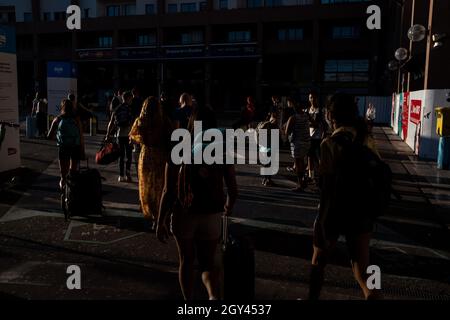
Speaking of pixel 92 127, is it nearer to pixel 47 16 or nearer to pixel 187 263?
pixel 187 263

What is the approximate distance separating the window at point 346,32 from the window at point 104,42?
24528mm

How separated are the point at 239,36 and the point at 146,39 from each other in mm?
10613

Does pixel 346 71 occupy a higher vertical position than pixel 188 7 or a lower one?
lower

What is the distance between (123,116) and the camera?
9336 millimetres

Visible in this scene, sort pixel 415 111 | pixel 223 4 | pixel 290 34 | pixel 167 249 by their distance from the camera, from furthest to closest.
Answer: pixel 223 4, pixel 290 34, pixel 415 111, pixel 167 249

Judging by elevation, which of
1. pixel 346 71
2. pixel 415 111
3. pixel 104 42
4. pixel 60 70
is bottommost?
pixel 415 111

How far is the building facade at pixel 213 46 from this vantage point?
4331 cm

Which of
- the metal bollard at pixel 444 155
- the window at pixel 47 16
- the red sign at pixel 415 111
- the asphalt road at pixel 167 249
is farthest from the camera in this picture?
the window at pixel 47 16

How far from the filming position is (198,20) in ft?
150

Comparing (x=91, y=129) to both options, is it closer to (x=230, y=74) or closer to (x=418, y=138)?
(x=418, y=138)

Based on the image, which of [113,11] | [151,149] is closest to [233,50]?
[113,11]

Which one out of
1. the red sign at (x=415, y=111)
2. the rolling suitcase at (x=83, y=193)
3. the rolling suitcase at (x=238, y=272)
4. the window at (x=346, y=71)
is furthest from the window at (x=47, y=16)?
the rolling suitcase at (x=238, y=272)

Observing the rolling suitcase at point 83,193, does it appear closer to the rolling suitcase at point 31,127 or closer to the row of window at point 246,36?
the rolling suitcase at point 31,127
